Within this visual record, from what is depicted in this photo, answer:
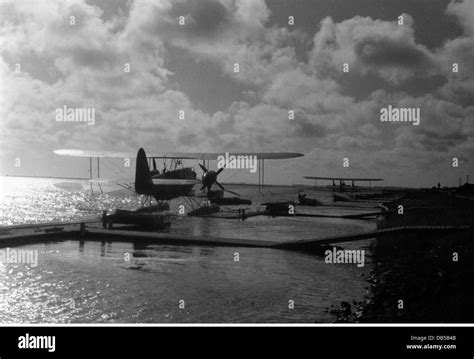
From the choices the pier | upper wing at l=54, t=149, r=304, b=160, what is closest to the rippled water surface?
the pier

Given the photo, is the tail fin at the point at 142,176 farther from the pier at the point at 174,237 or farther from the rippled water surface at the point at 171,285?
the rippled water surface at the point at 171,285

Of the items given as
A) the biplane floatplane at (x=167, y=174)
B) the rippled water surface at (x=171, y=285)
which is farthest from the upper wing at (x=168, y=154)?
the rippled water surface at (x=171, y=285)

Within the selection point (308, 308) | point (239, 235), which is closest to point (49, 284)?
point (308, 308)

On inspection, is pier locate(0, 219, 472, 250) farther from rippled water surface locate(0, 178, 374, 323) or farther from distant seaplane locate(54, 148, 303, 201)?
distant seaplane locate(54, 148, 303, 201)

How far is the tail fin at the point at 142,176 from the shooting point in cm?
2995

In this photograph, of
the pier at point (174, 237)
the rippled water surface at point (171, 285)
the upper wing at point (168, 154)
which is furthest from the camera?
the upper wing at point (168, 154)

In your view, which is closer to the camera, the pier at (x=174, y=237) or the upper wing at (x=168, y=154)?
the pier at (x=174, y=237)

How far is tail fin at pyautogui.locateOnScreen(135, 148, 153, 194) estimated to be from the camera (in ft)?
98.3

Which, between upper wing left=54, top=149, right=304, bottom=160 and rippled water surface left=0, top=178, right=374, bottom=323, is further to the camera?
upper wing left=54, top=149, right=304, bottom=160

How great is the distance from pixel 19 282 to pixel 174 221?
63.9 feet

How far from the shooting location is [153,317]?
9844mm

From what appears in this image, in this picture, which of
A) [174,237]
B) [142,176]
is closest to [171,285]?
[174,237]

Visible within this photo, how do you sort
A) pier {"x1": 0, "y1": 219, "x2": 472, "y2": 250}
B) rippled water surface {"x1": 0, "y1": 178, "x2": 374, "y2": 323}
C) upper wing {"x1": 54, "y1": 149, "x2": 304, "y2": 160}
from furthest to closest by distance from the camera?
upper wing {"x1": 54, "y1": 149, "x2": 304, "y2": 160}, pier {"x1": 0, "y1": 219, "x2": 472, "y2": 250}, rippled water surface {"x1": 0, "y1": 178, "x2": 374, "y2": 323}
